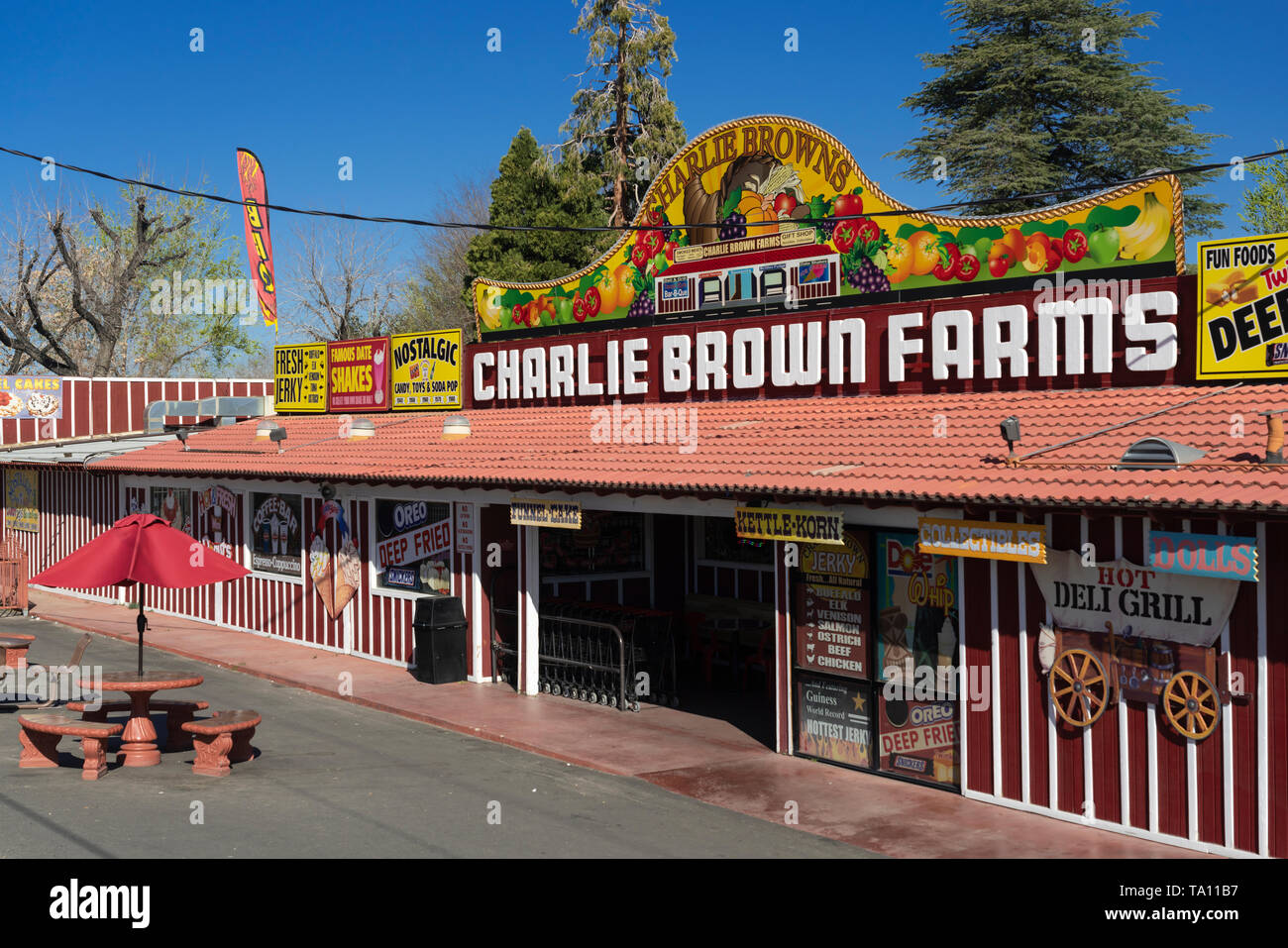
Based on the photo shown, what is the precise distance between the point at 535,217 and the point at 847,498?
30537 mm

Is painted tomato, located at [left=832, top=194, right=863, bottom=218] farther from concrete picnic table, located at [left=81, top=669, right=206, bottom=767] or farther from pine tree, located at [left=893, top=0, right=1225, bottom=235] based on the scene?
pine tree, located at [left=893, top=0, right=1225, bottom=235]

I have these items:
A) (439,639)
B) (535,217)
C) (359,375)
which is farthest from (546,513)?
(535,217)

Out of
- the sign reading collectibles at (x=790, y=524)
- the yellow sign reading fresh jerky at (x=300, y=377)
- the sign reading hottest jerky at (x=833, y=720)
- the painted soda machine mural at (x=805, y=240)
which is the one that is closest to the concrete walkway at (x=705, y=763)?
the sign reading hottest jerky at (x=833, y=720)

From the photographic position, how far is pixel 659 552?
18.4m

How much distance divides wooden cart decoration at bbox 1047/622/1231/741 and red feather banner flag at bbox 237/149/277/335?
71.4 feet

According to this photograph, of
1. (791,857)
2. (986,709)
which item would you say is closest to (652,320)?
(986,709)

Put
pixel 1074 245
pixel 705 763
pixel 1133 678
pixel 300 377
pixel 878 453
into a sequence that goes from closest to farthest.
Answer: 1. pixel 1133 678
2. pixel 878 453
3. pixel 705 763
4. pixel 1074 245
5. pixel 300 377

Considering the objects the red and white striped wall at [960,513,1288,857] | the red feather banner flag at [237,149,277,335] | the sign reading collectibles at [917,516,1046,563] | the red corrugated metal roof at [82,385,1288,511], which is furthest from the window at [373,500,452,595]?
the red feather banner flag at [237,149,277,335]

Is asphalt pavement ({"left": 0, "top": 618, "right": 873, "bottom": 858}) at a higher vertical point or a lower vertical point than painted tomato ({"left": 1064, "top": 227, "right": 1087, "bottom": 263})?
lower

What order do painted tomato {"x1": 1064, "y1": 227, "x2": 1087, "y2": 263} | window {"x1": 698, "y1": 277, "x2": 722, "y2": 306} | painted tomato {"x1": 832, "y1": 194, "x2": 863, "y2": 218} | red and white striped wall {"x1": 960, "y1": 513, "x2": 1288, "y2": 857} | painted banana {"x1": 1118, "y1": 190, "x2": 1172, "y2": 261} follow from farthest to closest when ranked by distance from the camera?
window {"x1": 698, "y1": 277, "x2": 722, "y2": 306} → painted tomato {"x1": 832, "y1": 194, "x2": 863, "y2": 218} → painted tomato {"x1": 1064, "y1": 227, "x2": 1087, "y2": 263} → painted banana {"x1": 1118, "y1": 190, "x2": 1172, "y2": 261} → red and white striped wall {"x1": 960, "y1": 513, "x2": 1288, "y2": 857}

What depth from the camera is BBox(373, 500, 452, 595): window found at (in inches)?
680

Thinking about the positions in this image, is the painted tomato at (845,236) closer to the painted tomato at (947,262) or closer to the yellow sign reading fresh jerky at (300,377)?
the painted tomato at (947,262)

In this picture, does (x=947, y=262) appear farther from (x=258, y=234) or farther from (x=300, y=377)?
(x=258, y=234)

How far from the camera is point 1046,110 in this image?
39.6 metres
